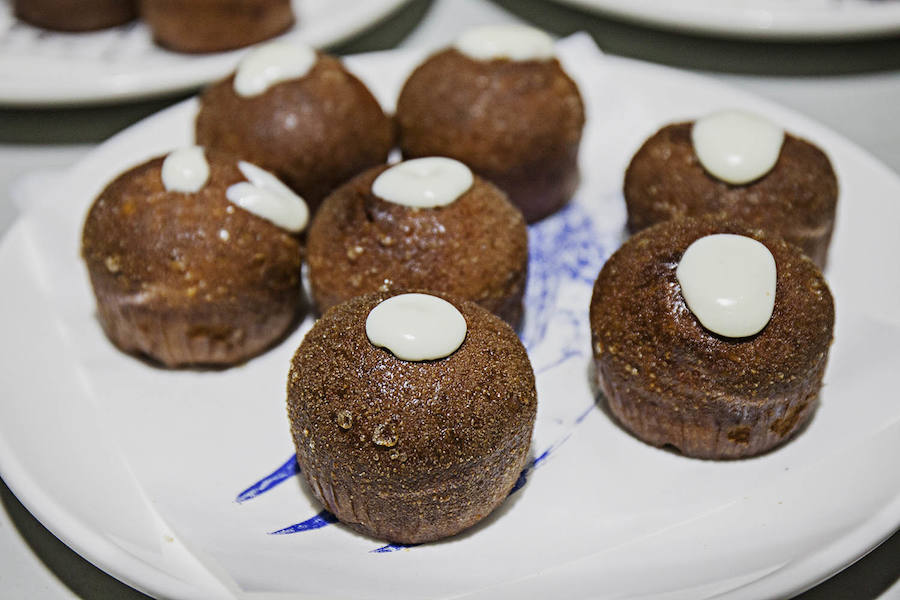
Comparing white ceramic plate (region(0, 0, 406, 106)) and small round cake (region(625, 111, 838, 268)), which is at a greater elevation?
small round cake (region(625, 111, 838, 268))

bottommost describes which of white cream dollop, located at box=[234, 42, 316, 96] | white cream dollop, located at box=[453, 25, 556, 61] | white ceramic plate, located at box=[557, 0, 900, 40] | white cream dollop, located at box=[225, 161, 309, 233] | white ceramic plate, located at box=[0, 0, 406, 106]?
white ceramic plate, located at box=[0, 0, 406, 106]

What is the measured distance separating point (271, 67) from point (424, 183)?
481mm

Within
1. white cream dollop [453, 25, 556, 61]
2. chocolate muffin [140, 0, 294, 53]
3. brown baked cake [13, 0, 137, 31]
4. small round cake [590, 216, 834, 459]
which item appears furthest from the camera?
brown baked cake [13, 0, 137, 31]

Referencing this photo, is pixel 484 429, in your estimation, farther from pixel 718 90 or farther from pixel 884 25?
pixel 884 25

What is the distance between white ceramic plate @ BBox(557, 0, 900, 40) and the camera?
8.08 feet

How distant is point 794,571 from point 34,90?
6.48 feet

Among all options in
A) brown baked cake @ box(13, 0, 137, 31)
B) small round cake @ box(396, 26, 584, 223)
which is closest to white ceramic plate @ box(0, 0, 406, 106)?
brown baked cake @ box(13, 0, 137, 31)

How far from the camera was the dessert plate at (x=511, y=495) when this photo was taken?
4.45ft

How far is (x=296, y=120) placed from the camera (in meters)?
1.92

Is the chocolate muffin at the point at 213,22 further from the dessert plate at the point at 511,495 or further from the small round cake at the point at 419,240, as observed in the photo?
the small round cake at the point at 419,240

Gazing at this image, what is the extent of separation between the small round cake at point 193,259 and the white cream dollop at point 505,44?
1.76 feet

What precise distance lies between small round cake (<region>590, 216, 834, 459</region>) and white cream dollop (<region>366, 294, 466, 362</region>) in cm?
28

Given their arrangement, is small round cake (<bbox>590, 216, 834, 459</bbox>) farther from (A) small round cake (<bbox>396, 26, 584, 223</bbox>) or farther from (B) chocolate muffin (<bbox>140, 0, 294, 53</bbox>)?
(B) chocolate muffin (<bbox>140, 0, 294, 53</bbox>)

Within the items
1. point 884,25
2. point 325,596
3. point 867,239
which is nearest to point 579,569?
point 325,596
